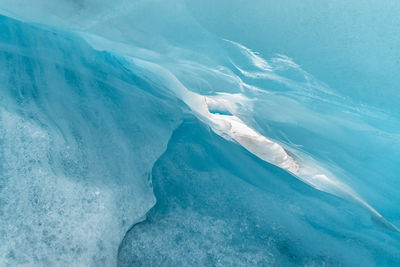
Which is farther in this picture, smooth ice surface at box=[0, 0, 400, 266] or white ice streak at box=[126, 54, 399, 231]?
white ice streak at box=[126, 54, 399, 231]

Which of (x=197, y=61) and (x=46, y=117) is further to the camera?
(x=197, y=61)

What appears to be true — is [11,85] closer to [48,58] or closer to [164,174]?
[48,58]

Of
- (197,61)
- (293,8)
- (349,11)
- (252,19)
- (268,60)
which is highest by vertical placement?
(349,11)

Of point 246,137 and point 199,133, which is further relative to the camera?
point 246,137

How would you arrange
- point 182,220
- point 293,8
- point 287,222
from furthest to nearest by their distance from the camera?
point 293,8 → point 287,222 → point 182,220

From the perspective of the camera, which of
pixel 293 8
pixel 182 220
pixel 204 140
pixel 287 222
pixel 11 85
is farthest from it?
pixel 293 8

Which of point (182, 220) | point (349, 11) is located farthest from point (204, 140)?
point (349, 11)

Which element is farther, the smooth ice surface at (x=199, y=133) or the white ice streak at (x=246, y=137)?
the white ice streak at (x=246, y=137)

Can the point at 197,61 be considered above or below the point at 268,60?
below
